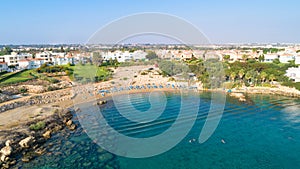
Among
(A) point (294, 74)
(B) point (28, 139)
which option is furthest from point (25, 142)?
(A) point (294, 74)

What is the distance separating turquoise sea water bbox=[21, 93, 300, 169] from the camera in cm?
1183

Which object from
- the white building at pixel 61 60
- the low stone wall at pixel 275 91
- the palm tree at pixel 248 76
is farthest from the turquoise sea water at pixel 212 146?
the white building at pixel 61 60

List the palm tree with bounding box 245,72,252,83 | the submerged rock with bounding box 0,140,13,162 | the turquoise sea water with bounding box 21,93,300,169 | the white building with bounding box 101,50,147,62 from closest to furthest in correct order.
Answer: the turquoise sea water with bounding box 21,93,300,169
the submerged rock with bounding box 0,140,13,162
the palm tree with bounding box 245,72,252,83
the white building with bounding box 101,50,147,62

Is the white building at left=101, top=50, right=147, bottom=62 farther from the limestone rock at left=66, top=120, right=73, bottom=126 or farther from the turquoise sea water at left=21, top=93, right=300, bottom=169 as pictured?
the limestone rock at left=66, top=120, right=73, bottom=126

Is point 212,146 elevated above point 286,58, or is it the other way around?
point 286,58

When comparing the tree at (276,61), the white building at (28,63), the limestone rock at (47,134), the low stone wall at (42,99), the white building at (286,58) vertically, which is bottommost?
the limestone rock at (47,134)

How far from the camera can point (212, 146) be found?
1375 cm

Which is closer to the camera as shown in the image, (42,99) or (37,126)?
(37,126)

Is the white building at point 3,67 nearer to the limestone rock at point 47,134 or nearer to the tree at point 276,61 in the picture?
the limestone rock at point 47,134

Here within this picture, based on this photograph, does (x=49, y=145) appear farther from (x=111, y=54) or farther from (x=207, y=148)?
(x=111, y=54)

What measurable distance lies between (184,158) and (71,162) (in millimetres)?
6179

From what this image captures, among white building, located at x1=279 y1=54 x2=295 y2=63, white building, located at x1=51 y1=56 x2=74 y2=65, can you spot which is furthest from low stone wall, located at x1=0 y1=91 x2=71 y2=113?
white building, located at x1=279 y1=54 x2=295 y2=63

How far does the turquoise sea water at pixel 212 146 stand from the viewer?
1183 centimetres

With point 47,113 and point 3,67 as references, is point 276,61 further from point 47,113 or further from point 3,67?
point 3,67
